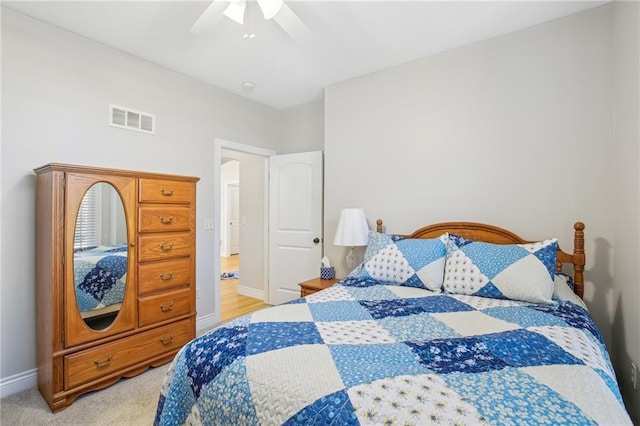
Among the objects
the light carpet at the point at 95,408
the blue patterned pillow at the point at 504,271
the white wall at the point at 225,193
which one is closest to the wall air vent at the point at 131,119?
the light carpet at the point at 95,408

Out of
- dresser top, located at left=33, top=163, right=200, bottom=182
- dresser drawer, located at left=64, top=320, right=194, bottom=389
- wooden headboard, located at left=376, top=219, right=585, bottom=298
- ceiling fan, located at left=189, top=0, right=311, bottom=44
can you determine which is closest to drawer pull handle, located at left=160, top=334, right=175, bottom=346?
dresser drawer, located at left=64, top=320, right=194, bottom=389

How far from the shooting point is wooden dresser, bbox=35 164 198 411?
6.25ft

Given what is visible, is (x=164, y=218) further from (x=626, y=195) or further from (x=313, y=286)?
(x=626, y=195)

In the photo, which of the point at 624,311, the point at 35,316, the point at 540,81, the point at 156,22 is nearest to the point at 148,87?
the point at 156,22

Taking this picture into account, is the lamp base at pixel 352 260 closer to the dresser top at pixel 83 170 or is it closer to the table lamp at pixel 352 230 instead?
the table lamp at pixel 352 230

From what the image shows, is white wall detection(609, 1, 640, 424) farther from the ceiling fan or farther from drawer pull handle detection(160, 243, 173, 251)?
drawer pull handle detection(160, 243, 173, 251)

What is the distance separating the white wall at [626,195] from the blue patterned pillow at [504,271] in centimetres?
35

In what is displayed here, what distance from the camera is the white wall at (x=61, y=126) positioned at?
6.72 ft

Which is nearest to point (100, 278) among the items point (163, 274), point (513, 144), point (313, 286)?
point (163, 274)

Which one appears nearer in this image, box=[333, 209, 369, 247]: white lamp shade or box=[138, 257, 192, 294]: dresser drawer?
box=[138, 257, 192, 294]: dresser drawer

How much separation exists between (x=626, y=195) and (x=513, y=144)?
78 centimetres

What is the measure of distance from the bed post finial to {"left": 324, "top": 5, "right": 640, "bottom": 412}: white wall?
13 cm

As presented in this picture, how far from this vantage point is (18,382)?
6.77 feet

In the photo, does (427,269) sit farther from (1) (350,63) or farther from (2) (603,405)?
(1) (350,63)
